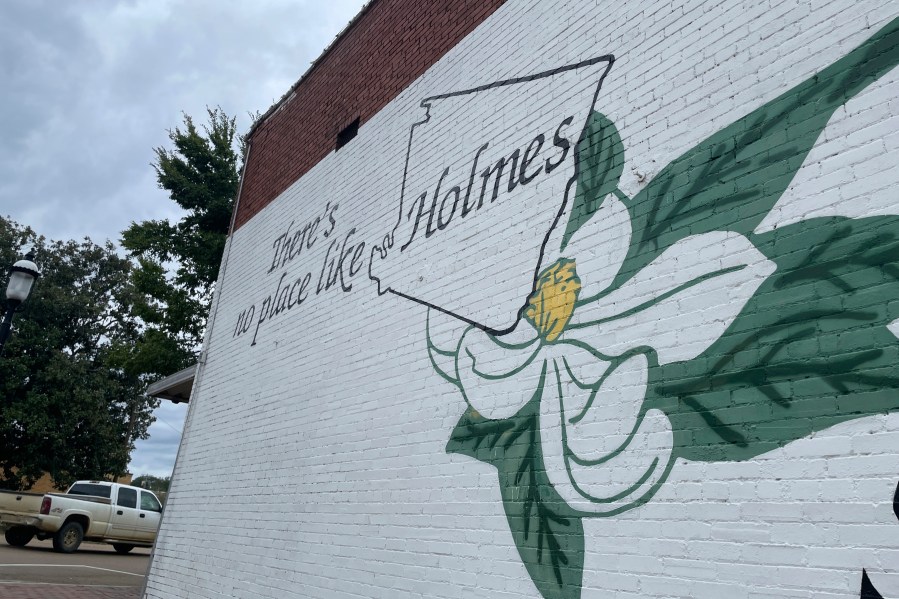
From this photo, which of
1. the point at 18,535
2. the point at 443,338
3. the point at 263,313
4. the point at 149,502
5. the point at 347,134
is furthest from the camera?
the point at 149,502

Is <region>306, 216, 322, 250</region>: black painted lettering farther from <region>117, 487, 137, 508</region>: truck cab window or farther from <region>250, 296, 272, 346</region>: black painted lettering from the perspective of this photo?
<region>117, 487, 137, 508</region>: truck cab window

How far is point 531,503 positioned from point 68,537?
14.1m

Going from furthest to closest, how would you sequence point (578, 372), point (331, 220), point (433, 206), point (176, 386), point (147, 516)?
point (147, 516) < point (176, 386) < point (331, 220) < point (433, 206) < point (578, 372)

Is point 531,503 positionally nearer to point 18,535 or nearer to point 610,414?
point 610,414

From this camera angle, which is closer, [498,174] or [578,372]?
[578,372]

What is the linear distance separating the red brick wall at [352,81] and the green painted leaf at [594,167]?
2.15 meters

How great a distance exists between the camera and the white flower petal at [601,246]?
3.98m

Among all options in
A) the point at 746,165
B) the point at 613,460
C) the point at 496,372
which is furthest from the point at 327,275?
the point at 746,165

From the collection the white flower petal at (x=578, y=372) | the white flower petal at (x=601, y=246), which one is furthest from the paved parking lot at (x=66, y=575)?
the white flower petal at (x=601, y=246)

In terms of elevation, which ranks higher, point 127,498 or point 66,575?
point 127,498

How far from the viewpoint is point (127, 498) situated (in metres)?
15.7

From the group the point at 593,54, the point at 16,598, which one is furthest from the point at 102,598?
the point at 593,54

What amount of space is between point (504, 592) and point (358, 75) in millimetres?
6159

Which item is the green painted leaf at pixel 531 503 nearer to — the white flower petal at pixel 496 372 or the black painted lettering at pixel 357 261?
the white flower petal at pixel 496 372
